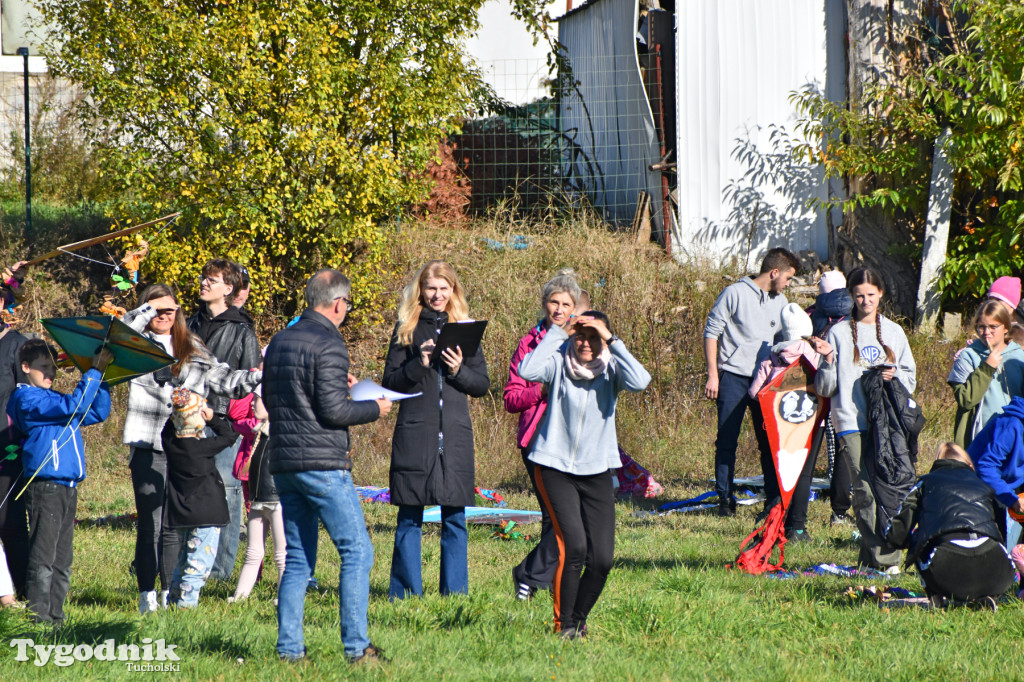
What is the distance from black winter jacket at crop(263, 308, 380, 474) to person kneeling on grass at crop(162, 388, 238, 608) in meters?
1.15

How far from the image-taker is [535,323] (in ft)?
38.5

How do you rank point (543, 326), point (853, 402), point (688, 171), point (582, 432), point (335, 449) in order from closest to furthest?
1. point (335, 449)
2. point (582, 432)
3. point (543, 326)
4. point (853, 402)
5. point (688, 171)

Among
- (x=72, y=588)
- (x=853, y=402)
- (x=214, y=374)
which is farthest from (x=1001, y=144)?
(x=72, y=588)

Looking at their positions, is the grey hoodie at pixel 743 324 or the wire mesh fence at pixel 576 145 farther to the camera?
the wire mesh fence at pixel 576 145

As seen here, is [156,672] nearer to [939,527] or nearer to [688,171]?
[939,527]

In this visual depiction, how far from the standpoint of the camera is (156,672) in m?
4.16

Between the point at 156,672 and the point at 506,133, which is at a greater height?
the point at 506,133

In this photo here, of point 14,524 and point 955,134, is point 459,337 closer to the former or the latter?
point 14,524

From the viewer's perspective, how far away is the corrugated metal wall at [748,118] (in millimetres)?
12430

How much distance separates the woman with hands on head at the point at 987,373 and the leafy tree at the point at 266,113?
6.53m

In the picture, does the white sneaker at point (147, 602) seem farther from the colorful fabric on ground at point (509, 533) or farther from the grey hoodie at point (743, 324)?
Answer: the grey hoodie at point (743, 324)

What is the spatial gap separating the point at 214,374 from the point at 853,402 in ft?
12.4

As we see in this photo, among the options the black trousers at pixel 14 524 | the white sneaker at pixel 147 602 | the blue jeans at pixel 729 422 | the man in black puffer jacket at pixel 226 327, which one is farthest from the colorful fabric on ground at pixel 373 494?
the black trousers at pixel 14 524

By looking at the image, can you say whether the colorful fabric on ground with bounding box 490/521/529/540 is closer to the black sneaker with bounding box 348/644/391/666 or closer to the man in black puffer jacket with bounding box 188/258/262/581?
the man in black puffer jacket with bounding box 188/258/262/581
